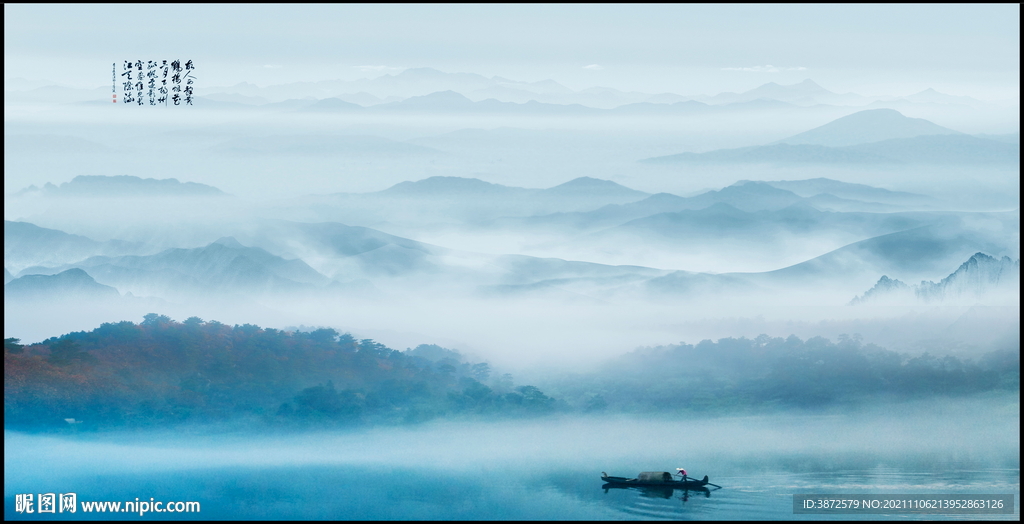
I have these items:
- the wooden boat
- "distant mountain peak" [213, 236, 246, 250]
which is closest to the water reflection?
the wooden boat

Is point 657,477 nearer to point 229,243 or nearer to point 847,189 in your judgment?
point 847,189

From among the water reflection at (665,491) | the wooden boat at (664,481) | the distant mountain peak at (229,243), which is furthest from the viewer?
the distant mountain peak at (229,243)

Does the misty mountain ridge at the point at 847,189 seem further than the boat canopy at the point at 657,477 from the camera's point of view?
Yes

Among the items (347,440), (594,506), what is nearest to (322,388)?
(347,440)

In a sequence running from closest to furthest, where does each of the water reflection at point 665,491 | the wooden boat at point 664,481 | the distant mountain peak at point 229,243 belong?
the water reflection at point 665,491, the wooden boat at point 664,481, the distant mountain peak at point 229,243

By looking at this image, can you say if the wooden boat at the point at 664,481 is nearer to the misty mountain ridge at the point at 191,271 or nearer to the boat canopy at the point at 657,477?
the boat canopy at the point at 657,477

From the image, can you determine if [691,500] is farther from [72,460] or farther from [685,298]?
[72,460]

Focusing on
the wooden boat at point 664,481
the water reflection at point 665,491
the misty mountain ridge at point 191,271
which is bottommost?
the water reflection at point 665,491

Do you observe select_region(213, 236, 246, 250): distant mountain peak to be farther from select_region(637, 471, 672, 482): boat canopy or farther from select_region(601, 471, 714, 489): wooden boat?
select_region(637, 471, 672, 482): boat canopy

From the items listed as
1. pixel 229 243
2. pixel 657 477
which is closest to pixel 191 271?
pixel 229 243

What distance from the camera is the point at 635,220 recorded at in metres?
25.5

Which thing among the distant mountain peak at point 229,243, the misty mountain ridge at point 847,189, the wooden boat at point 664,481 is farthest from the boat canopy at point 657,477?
the distant mountain peak at point 229,243

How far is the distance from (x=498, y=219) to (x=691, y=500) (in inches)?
352

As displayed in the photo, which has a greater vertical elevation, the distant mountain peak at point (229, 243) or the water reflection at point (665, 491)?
the distant mountain peak at point (229, 243)
